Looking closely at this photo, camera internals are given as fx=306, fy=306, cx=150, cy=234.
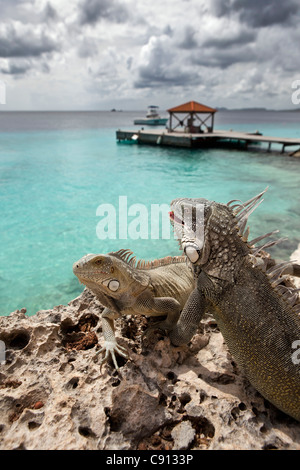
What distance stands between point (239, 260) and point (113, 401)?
1370mm

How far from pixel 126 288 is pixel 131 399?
91 centimetres

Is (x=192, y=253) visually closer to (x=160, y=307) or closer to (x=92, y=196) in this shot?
(x=160, y=307)

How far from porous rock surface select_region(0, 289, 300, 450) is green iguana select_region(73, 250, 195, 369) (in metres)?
0.23

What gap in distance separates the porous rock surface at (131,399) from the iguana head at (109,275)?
0.49 metres

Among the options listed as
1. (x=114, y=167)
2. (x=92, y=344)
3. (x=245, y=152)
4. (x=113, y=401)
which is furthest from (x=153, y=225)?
(x=245, y=152)

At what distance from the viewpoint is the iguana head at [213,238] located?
225 cm

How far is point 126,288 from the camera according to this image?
110 inches

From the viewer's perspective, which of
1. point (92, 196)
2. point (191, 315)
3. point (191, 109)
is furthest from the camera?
point (191, 109)

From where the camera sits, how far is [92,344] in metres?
2.92

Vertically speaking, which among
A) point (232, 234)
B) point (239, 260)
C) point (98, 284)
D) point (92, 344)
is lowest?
point (92, 344)

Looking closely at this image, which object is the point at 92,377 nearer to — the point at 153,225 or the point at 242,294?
the point at 242,294
